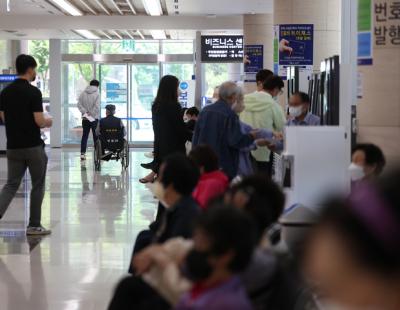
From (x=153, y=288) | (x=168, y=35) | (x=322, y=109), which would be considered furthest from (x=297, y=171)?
(x=168, y=35)

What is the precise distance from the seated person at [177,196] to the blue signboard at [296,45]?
700cm

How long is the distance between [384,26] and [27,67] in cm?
305

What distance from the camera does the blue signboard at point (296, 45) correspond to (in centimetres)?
995

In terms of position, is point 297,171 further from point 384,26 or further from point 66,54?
point 66,54

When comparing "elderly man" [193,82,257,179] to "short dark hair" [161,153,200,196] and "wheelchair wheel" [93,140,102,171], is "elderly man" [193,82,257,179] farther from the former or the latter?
"wheelchair wheel" [93,140,102,171]

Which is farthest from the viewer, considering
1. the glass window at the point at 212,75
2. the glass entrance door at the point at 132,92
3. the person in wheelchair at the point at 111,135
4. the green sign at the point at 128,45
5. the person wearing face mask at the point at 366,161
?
the glass window at the point at 212,75

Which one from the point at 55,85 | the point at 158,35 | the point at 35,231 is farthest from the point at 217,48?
the point at 35,231

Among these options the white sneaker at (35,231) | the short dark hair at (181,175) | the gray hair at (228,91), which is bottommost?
the white sneaker at (35,231)

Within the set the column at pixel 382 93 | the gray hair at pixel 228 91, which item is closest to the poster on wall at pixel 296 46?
the column at pixel 382 93

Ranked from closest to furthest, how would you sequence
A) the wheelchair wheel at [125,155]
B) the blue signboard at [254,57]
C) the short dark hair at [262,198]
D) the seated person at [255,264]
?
the seated person at [255,264] → the short dark hair at [262,198] → the wheelchair wheel at [125,155] → the blue signboard at [254,57]

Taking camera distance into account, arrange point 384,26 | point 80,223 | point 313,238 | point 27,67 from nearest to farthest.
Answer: point 313,238, point 384,26, point 27,67, point 80,223

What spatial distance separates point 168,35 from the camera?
827 inches

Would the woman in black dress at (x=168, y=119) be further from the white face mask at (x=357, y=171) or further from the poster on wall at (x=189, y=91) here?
the poster on wall at (x=189, y=91)

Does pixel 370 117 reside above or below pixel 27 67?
below
